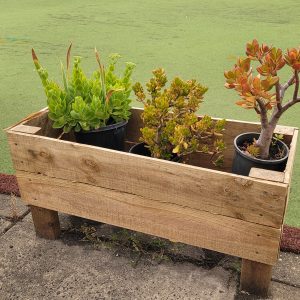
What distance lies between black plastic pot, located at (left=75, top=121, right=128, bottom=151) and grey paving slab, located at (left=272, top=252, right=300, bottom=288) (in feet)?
2.54

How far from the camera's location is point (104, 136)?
5.10 ft

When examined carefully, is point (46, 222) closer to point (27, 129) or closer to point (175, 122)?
point (27, 129)

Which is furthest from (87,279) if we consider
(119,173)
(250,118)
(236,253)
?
(250,118)

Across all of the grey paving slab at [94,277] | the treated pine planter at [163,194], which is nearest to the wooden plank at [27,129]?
the treated pine planter at [163,194]

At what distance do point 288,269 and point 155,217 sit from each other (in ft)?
1.78

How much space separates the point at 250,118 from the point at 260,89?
4.86 ft

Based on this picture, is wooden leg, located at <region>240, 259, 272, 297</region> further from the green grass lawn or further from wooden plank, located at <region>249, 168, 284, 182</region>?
the green grass lawn

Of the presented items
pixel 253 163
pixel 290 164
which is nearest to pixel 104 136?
pixel 253 163

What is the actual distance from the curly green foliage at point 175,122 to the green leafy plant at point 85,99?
0.11 meters

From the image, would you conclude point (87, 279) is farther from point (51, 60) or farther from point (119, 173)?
point (51, 60)

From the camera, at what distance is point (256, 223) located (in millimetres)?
1247

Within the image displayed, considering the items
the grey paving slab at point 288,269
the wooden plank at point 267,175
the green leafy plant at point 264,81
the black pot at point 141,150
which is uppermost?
the green leafy plant at point 264,81

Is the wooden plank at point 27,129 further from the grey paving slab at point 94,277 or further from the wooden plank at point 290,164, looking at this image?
the wooden plank at point 290,164

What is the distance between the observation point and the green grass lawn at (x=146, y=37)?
2.89 metres
